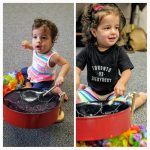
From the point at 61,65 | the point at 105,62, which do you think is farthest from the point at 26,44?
the point at 105,62

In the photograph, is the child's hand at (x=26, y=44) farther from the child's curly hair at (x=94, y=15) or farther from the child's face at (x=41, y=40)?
the child's curly hair at (x=94, y=15)

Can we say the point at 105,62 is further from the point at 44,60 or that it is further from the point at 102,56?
the point at 44,60

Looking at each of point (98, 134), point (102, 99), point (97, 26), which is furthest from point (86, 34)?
point (98, 134)

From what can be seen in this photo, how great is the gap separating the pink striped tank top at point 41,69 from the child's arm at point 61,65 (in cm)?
2

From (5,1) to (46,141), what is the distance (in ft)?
1.16

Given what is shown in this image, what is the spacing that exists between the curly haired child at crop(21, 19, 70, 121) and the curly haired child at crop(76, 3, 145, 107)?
52mm

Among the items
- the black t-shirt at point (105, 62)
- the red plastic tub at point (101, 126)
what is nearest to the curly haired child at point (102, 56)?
the black t-shirt at point (105, 62)

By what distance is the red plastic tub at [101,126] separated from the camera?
621 mm

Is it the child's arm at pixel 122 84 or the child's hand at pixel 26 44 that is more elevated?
the child's hand at pixel 26 44

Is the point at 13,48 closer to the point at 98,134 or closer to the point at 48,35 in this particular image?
the point at 48,35

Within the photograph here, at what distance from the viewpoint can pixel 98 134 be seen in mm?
637

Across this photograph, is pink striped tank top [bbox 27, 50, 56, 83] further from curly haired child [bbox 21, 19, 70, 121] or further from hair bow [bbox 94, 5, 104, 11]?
hair bow [bbox 94, 5, 104, 11]

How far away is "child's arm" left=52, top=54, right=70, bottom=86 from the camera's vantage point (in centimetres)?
70

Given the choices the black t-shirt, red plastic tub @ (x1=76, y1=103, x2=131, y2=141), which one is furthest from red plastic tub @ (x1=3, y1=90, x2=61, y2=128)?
the black t-shirt
